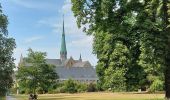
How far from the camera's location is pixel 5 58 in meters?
33.9

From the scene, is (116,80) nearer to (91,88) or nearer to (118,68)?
(118,68)

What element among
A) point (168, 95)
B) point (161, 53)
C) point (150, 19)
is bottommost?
point (168, 95)

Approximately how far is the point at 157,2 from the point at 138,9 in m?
2.26

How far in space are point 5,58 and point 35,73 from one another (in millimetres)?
59309

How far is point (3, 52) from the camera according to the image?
110 ft

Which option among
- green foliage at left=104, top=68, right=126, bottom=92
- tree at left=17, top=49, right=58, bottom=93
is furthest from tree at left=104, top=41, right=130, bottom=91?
tree at left=17, top=49, right=58, bottom=93

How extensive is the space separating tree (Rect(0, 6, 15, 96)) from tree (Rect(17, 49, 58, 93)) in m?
57.1

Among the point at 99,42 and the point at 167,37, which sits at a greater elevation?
the point at 99,42

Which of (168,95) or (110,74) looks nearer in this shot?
(168,95)

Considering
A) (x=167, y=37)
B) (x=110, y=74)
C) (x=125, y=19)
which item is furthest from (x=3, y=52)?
(x=110, y=74)

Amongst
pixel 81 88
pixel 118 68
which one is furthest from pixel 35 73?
pixel 81 88

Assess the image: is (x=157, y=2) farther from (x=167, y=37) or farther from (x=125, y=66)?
(x=125, y=66)

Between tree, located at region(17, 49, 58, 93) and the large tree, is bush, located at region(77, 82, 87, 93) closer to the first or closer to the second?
tree, located at region(17, 49, 58, 93)

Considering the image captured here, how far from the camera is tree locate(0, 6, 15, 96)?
33.2 metres
